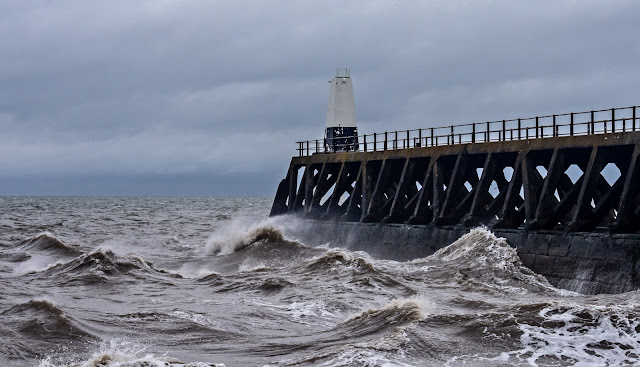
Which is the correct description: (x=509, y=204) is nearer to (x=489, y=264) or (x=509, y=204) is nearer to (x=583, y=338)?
(x=489, y=264)

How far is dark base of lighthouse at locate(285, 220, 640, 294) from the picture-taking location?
20.0 m

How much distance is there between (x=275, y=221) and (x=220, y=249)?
482cm

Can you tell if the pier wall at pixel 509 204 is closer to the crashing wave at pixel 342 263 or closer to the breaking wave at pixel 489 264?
the breaking wave at pixel 489 264

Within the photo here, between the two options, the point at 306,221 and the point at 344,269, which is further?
the point at 306,221

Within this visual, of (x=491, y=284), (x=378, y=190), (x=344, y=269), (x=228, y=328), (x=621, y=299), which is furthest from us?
(x=378, y=190)

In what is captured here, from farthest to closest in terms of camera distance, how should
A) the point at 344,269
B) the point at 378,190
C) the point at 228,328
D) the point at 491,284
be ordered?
the point at 378,190 < the point at 344,269 < the point at 491,284 < the point at 228,328

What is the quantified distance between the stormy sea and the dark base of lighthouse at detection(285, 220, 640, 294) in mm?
449

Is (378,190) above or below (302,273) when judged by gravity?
above

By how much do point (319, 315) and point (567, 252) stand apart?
7.68m

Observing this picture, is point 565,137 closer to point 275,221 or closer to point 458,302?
point 458,302

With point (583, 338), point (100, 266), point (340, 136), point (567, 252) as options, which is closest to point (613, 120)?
point (567, 252)

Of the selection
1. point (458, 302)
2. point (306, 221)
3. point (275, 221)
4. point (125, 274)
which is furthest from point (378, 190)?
point (458, 302)

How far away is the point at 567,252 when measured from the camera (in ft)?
71.6

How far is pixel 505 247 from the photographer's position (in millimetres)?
24094
